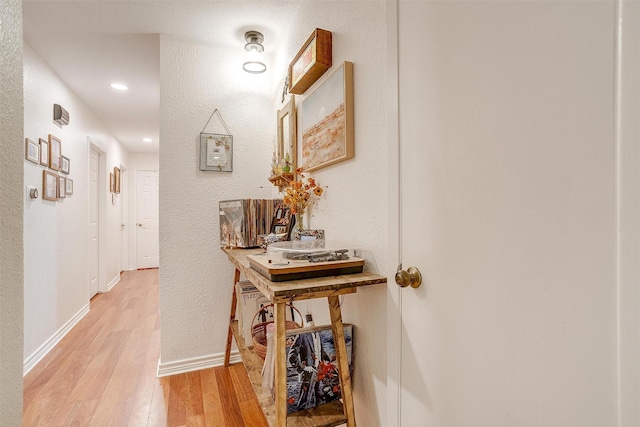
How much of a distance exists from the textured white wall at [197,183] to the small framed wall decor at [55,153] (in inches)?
52.2

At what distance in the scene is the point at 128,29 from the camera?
214cm

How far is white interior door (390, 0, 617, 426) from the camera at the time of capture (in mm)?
503

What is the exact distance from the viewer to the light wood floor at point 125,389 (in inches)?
65.7

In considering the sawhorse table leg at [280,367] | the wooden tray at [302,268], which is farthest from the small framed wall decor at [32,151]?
the sawhorse table leg at [280,367]

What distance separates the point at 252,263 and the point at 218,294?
1185 millimetres

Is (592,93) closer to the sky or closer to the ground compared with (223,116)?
closer to the ground

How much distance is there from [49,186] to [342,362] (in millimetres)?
2922

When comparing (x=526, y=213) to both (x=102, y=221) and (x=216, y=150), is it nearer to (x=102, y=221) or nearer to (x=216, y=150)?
Answer: (x=216, y=150)

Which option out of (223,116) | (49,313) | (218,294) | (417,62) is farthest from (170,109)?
(49,313)

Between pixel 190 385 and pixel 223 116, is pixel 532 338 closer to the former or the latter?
pixel 190 385

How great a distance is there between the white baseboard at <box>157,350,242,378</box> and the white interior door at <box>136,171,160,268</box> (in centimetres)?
479

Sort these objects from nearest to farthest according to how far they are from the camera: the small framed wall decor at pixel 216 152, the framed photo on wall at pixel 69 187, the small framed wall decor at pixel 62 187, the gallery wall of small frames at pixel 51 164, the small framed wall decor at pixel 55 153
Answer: the small framed wall decor at pixel 216 152, the gallery wall of small frames at pixel 51 164, the small framed wall decor at pixel 55 153, the small framed wall decor at pixel 62 187, the framed photo on wall at pixel 69 187

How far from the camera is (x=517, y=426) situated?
64 centimetres

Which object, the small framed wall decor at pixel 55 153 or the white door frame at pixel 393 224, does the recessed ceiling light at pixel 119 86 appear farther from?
the white door frame at pixel 393 224
